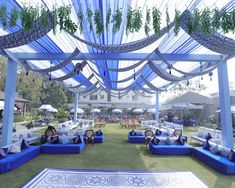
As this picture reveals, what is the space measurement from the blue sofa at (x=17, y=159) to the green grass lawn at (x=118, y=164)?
0.17 meters

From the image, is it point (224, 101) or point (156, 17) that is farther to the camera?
point (224, 101)

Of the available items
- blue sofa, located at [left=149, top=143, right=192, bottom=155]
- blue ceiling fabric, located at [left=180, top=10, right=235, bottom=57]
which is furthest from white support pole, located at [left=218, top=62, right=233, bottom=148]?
blue ceiling fabric, located at [left=180, top=10, right=235, bottom=57]

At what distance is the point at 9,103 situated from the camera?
8.13 metres

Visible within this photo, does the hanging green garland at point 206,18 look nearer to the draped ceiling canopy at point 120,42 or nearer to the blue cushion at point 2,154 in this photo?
the draped ceiling canopy at point 120,42

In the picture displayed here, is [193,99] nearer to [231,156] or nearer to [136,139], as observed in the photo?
[136,139]

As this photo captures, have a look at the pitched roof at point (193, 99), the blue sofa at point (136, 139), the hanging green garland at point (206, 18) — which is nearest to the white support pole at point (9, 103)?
the blue sofa at point (136, 139)

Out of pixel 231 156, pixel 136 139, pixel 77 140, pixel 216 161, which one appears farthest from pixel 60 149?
pixel 231 156

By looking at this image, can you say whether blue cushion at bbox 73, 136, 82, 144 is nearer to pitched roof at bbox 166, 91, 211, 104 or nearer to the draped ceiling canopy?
the draped ceiling canopy

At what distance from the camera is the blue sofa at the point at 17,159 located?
5711 millimetres

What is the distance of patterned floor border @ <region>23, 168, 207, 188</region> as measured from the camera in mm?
4895

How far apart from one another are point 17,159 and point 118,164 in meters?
3.17

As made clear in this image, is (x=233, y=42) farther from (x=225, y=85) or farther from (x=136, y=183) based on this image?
(x=136, y=183)

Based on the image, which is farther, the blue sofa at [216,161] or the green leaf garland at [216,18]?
the blue sofa at [216,161]

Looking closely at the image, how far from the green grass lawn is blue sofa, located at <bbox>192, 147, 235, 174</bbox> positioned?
0.58 ft
